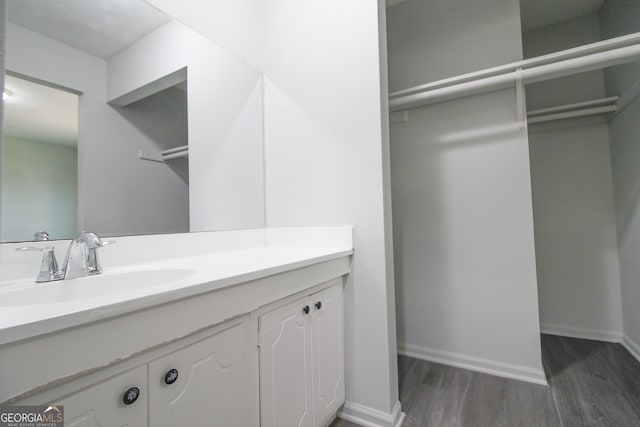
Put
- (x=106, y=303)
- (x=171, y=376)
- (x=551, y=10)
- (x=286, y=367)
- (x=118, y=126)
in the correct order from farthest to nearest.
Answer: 1. (x=551, y=10)
2. (x=118, y=126)
3. (x=286, y=367)
4. (x=171, y=376)
5. (x=106, y=303)

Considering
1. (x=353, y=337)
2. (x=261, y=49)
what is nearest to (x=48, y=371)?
(x=353, y=337)

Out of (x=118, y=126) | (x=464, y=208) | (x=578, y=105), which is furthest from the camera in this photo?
Result: (x=578, y=105)

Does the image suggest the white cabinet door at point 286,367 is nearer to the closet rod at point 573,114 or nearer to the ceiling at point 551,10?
the ceiling at point 551,10

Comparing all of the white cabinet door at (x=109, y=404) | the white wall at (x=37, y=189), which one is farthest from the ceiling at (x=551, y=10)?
the white cabinet door at (x=109, y=404)

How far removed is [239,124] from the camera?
1.69 meters

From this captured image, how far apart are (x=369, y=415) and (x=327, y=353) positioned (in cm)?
43

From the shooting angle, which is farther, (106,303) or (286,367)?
(286,367)

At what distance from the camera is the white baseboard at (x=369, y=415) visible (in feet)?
4.44

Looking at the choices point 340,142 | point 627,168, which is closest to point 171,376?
point 340,142

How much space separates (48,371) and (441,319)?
212 centimetres

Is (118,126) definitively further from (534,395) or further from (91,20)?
(534,395)

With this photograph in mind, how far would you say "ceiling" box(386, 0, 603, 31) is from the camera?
2.20 metres

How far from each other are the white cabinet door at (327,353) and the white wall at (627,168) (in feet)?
7.06

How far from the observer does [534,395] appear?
62.8 inches
